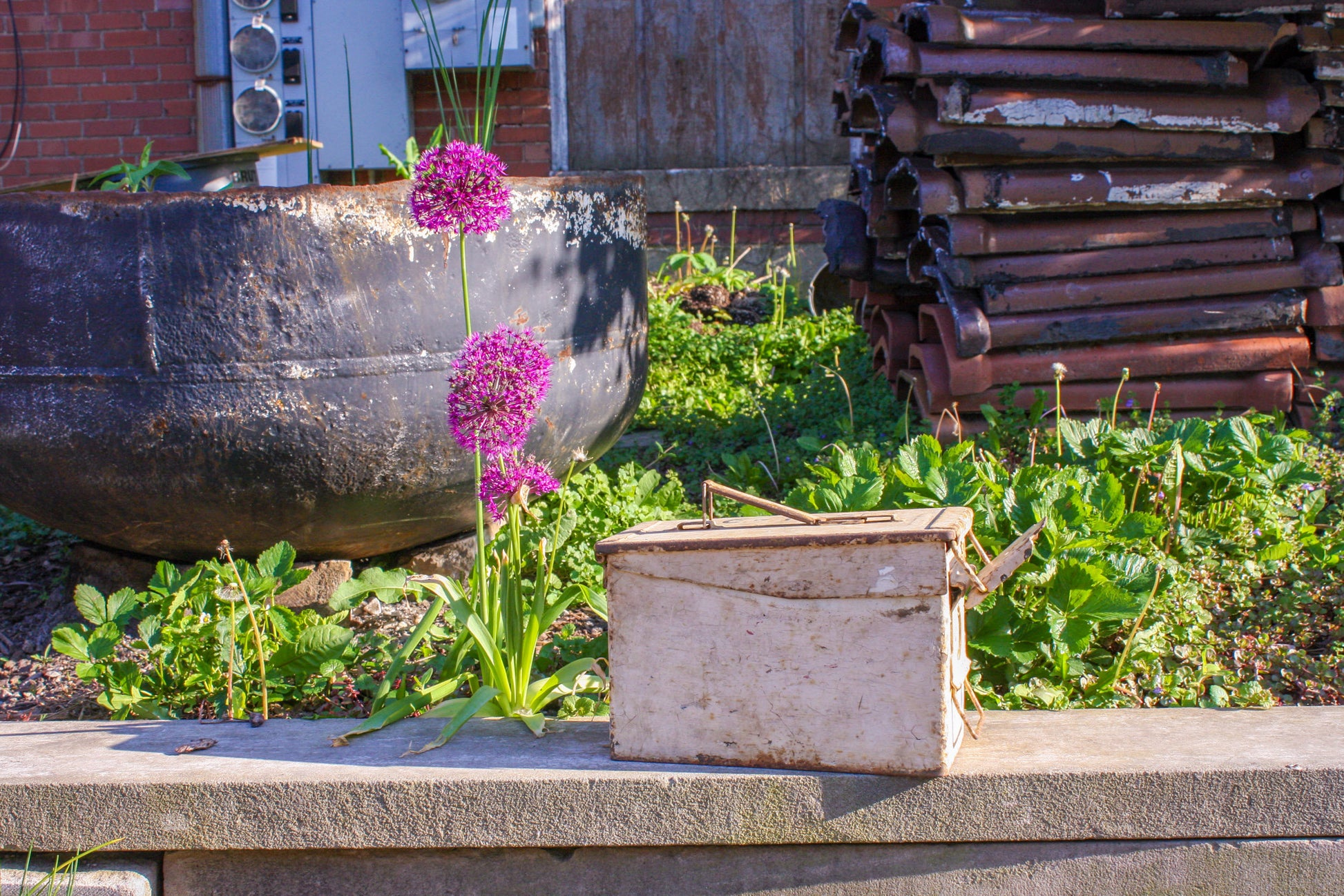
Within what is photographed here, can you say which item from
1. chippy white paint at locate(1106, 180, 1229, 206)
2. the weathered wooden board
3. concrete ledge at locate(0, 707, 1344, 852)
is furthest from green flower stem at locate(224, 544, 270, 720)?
the weathered wooden board

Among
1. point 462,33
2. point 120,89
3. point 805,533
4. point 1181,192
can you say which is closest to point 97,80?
point 120,89

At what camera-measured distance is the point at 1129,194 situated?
11.4ft

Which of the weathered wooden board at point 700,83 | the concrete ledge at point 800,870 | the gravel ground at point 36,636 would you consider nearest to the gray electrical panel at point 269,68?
the weathered wooden board at point 700,83

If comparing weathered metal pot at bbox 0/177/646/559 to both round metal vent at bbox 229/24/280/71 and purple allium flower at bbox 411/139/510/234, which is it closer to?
purple allium flower at bbox 411/139/510/234

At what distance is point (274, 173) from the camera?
20.3 ft

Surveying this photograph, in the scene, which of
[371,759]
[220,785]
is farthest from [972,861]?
[220,785]

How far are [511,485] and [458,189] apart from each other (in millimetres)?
482

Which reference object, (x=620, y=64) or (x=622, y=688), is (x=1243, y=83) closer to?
(x=622, y=688)

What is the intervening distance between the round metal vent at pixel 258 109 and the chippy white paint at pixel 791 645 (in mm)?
5344

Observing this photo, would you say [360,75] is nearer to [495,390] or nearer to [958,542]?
[495,390]

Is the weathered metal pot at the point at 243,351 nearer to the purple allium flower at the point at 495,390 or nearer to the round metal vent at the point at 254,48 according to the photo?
the purple allium flower at the point at 495,390

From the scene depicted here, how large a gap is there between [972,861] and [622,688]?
0.59 meters

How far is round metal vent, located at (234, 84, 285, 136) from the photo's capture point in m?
6.05

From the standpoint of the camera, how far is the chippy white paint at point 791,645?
152 centimetres
